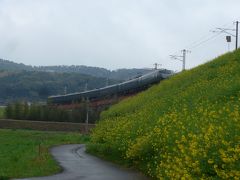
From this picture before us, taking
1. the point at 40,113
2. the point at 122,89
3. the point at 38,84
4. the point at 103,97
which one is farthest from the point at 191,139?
the point at 38,84

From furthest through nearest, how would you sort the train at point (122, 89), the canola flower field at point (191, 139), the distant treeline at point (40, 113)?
the distant treeline at point (40, 113)
the train at point (122, 89)
the canola flower field at point (191, 139)

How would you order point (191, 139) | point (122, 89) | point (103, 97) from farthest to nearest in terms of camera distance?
point (103, 97) < point (122, 89) < point (191, 139)

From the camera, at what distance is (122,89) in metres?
74.9

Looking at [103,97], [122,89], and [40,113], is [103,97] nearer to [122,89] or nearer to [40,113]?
[122,89]

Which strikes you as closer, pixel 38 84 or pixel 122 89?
pixel 122 89

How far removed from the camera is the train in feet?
214

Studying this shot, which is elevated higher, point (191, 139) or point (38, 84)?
point (38, 84)

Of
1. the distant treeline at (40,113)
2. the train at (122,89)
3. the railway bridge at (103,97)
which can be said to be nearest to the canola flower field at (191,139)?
the train at (122,89)

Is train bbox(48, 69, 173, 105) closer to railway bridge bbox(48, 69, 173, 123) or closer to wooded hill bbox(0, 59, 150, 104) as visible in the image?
railway bridge bbox(48, 69, 173, 123)

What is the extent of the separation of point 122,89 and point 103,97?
271 inches

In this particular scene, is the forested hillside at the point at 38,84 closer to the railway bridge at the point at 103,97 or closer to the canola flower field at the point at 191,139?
the railway bridge at the point at 103,97

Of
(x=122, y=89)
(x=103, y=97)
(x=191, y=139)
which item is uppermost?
(x=122, y=89)

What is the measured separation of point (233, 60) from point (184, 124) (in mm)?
14740

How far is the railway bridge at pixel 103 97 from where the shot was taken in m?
66.1
